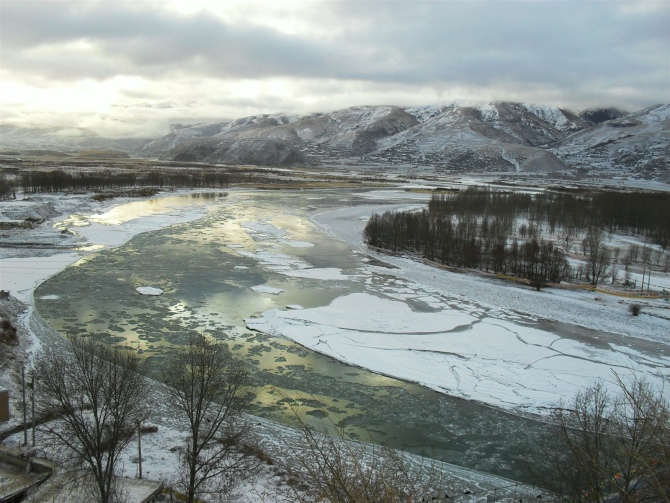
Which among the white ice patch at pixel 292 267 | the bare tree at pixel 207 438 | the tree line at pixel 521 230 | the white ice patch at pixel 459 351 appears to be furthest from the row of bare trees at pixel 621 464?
the tree line at pixel 521 230

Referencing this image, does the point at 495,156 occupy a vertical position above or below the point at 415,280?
above

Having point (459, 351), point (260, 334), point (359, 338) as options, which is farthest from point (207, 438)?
point (459, 351)

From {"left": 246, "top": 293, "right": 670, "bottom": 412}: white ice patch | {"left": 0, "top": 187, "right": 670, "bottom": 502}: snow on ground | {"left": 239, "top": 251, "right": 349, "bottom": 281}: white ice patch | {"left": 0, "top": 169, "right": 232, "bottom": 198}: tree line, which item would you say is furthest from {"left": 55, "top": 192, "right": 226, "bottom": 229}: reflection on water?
{"left": 246, "top": 293, "right": 670, "bottom": 412}: white ice patch

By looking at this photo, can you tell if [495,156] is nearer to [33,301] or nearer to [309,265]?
[309,265]

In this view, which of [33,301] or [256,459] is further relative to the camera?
[33,301]

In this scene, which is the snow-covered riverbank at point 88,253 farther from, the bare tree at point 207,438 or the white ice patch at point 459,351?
the white ice patch at point 459,351

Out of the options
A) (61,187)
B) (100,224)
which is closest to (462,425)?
(100,224)

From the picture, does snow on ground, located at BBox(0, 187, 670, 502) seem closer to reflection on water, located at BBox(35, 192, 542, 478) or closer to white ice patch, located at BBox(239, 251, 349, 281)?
white ice patch, located at BBox(239, 251, 349, 281)
